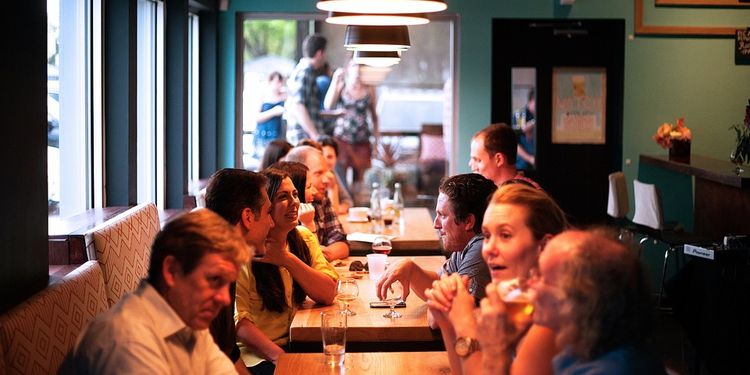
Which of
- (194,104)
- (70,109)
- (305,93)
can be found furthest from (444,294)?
(305,93)

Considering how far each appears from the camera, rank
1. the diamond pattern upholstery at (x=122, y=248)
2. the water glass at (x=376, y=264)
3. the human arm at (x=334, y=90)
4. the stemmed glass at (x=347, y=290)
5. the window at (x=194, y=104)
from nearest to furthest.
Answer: the diamond pattern upholstery at (x=122, y=248)
the stemmed glass at (x=347, y=290)
the water glass at (x=376, y=264)
the window at (x=194, y=104)
the human arm at (x=334, y=90)

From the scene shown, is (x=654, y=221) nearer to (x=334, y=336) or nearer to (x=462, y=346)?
(x=334, y=336)

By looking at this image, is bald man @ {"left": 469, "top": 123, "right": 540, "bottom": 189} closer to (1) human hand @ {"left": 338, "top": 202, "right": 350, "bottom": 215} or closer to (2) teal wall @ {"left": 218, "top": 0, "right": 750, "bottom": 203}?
(1) human hand @ {"left": 338, "top": 202, "right": 350, "bottom": 215}

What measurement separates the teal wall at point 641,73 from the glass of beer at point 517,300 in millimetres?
6380

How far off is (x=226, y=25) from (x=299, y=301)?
16.1 feet

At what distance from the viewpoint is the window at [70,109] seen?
16.9ft

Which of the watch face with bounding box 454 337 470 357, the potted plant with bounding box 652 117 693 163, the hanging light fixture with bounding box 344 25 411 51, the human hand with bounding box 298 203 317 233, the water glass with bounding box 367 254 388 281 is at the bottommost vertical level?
the water glass with bounding box 367 254 388 281

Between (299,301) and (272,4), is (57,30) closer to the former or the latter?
(299,301)

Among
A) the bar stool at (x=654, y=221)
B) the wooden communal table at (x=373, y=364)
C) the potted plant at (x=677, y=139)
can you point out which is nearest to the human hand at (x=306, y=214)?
the wooden communal table at (x=373, y=364)

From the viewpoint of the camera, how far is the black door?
8.66 metres

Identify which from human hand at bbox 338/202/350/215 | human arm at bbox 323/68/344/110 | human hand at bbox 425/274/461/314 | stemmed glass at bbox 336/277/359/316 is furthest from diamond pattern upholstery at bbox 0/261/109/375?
human arm at bbox 323/68/344/110

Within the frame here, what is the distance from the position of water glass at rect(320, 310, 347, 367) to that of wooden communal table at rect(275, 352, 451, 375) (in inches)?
1.2

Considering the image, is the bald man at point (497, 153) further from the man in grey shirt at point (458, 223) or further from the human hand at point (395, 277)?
the human hand at point (395, 277)

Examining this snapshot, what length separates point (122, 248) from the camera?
4031 millimetres
